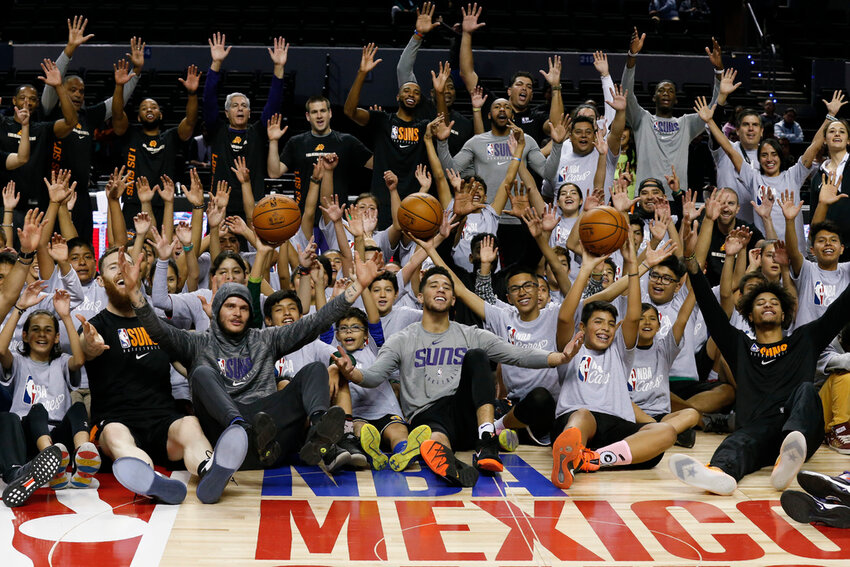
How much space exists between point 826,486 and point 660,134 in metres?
4.57

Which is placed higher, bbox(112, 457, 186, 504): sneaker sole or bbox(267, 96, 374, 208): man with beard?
bbox(267, 96, 374, 208): man with beard

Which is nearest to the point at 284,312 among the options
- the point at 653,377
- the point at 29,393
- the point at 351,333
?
the point at 351,333

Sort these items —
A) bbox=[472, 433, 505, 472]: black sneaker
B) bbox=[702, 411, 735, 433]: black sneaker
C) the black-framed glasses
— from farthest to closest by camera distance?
bbox=[702, 411, 735, 433]: black sneaker
the black-framed glasses
bbox=[472, 433, 505, 472]: black sneaker

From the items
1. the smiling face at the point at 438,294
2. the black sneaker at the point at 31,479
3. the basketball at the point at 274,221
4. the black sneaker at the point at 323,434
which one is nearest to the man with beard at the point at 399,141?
the basketball at the point at 274,221

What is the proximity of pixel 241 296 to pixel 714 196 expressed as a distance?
11.3 ft

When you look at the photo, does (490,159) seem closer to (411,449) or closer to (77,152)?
(411,449)

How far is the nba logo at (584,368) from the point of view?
18.7ft

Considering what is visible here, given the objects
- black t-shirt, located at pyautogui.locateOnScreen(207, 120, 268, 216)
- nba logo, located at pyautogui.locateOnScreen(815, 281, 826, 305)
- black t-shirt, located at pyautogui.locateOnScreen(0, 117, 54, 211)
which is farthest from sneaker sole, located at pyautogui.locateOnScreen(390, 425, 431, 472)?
black t-shirt, located at pyautogui.locateOnScreen(0, 117, 54, 211)

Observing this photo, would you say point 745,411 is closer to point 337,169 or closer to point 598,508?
point 598,508

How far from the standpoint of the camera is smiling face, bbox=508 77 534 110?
870 centimetres

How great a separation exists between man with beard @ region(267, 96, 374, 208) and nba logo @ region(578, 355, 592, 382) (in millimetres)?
3318

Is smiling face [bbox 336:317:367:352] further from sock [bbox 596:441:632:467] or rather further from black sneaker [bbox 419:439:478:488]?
sock [bbox 596:441:632:467]

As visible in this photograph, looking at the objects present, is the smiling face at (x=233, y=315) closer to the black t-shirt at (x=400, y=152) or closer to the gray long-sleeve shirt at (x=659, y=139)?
the black t-shirt at (x=400, y=152)

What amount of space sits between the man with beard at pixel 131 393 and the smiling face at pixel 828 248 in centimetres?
432
